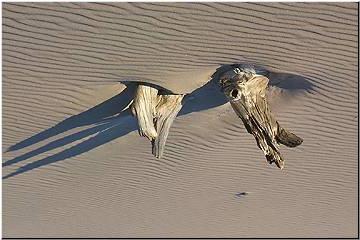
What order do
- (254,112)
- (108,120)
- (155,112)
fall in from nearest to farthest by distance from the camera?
1. (254,112)
2. (155,112)
3. (108,120)

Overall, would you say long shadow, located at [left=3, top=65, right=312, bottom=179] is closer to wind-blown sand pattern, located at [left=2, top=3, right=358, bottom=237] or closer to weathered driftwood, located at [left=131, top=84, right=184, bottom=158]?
wind-blown sand pattern, located at [left=2, top=3, right=358, bottom=237]

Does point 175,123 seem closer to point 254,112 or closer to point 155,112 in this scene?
point 155,112

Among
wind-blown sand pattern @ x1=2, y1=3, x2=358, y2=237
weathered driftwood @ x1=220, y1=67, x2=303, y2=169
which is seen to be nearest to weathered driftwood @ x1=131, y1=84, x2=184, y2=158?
wind-blown sand pattern @ x1=2, y1=3, x2=358, y2=237

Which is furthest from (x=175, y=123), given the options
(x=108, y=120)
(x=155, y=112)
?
(x=155, y=112)

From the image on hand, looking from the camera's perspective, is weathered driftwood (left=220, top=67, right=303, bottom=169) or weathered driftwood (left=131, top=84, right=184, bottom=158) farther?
weathered driftwood (left=131, top=84, right=184, bottom=158)

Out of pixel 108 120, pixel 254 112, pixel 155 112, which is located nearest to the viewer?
pixel 254 112

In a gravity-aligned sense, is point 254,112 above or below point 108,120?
below

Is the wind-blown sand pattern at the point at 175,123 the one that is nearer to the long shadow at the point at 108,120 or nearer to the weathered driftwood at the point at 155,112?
the long shadow at the point at 108,120
